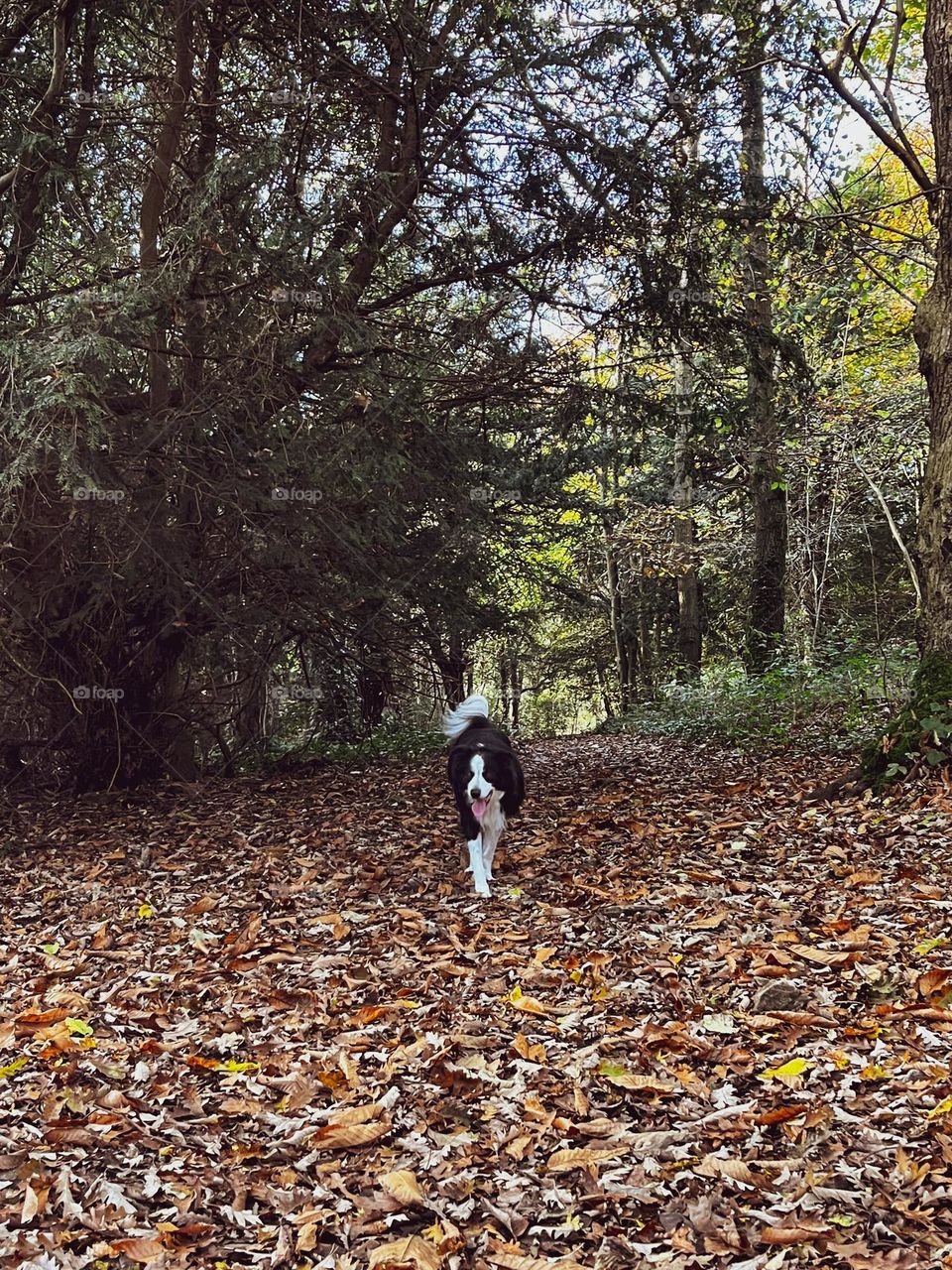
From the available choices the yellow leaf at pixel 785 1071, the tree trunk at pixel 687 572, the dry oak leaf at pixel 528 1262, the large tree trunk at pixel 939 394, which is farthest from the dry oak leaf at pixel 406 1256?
the tree trunk at pixel 687 572

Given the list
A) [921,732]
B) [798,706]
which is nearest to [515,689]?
[798,706]

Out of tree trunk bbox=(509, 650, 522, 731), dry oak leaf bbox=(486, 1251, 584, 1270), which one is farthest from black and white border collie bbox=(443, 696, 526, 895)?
tree trunk bbox=(509, 650, 522, 731)

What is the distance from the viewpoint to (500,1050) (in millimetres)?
4406

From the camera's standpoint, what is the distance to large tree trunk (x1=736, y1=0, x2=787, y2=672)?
8.87 m

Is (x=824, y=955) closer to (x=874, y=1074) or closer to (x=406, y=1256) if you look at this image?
(x=874, y=1074)

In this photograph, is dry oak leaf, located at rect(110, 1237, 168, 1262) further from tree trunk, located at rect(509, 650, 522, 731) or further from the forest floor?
tree trunk, located at rect(509, 650, 522, 731)

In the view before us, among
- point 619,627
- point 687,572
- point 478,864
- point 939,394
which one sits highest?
point 939,394

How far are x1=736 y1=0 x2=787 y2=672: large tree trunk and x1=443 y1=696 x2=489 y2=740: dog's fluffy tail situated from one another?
408 centimetres

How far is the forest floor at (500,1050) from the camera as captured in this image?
318 centimetres

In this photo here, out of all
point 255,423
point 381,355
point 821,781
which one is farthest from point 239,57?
point 821,781

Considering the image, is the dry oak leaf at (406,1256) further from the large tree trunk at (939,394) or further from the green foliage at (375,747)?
the green foliage at (375,747)

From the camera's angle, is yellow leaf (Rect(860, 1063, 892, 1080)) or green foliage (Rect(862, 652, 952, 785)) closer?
yellow leaf (Rect(860, 1063, 892, 1080))

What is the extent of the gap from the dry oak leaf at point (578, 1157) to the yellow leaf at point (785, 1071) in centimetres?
76

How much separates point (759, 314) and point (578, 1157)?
8.45 metres
